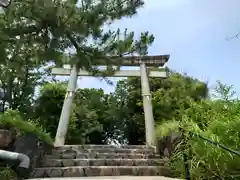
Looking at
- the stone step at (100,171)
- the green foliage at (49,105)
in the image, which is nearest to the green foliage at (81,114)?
the green foliage at (49,105)

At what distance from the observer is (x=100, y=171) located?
473 cm

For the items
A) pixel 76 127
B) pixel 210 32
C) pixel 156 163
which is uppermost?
pixel 210 32

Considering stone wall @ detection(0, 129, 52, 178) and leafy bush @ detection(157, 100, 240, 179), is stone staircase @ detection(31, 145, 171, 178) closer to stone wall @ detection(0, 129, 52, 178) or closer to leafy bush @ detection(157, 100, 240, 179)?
stone wall @ detection(0, 129, 52, 178)

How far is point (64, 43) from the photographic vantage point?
3.74 metres

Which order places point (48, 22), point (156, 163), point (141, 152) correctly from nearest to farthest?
1. point (48, 22)
2. point (156, 163)
3. point (141, 152)

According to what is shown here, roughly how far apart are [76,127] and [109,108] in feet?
4.75

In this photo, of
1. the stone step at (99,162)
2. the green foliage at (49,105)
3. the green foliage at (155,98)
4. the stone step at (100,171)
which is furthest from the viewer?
the green foliage at (49,105)

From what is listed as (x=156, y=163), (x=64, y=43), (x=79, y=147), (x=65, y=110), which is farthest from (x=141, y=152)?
(x=64, y=43)

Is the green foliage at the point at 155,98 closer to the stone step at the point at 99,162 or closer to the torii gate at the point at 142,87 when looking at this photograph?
the torii gate at the point at 142,87

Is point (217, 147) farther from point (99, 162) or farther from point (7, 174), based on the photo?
→ point (99, 162)

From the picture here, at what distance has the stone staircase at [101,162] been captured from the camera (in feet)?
15.3

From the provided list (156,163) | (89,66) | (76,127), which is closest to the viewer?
(89,66)

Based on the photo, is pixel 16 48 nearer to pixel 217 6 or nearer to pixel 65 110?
pixel 217 6

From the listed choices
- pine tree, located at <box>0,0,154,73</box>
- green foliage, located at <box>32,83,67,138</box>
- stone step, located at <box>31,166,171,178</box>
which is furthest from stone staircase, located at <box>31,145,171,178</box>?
green foliage, located at <box>32,83,67,138</box>
